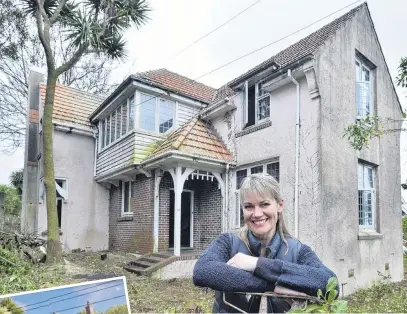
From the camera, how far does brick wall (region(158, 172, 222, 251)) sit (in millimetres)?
11453

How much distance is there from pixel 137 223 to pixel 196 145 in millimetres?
3678

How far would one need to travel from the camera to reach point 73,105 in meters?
16.5

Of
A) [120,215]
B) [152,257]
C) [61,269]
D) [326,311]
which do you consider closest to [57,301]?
[326,311]

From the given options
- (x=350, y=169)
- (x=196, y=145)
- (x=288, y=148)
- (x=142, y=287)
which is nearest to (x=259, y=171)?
(x=288, y=148)

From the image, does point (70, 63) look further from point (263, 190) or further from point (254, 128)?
point (263, 190)

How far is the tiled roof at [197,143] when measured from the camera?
10539 millimetres

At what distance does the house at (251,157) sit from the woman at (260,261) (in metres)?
7.36

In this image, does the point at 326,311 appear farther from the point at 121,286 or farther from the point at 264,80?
the point at 264,80

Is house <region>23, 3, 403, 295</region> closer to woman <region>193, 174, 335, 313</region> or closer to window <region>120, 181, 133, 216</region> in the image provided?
window <region>120, 181, 133, 216</region>

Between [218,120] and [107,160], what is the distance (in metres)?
5.08

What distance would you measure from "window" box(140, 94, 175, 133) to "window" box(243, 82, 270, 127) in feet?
10.1

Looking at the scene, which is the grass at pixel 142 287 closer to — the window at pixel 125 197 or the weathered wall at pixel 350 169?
the weathered wall at pixel 350 169

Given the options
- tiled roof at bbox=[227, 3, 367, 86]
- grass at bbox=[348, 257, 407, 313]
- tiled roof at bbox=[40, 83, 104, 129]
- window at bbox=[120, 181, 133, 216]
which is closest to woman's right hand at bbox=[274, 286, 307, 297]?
grass at bbox=[348, 257, 407, 313]

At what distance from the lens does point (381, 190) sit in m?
11.5
